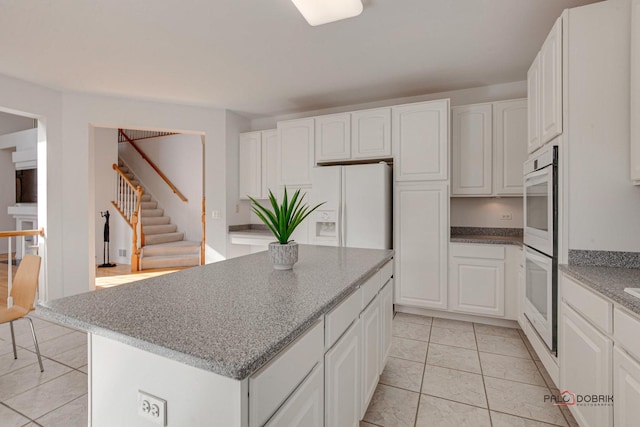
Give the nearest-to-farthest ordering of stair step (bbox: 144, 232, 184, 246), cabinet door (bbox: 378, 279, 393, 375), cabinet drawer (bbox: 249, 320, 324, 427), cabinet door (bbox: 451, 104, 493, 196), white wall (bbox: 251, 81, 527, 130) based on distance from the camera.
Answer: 1. cabinet drawer (bbox: 249, 320, 324, 427)
2. cabinet door (bbox: 378, 279, 393, 375)
3. cabinet door (bbox: 451, 104, 493, 196)
4. white wall (bbox: 251, 81, 527, 130)
5. stair step (bbox: 144, 232, 184, 246)

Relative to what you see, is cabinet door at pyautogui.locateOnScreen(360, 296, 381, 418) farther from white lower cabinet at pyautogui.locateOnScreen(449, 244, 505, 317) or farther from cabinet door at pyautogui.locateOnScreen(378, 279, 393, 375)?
white lower cabinet at pyautogui.locateOnScreen(449, 244, 505, 317)

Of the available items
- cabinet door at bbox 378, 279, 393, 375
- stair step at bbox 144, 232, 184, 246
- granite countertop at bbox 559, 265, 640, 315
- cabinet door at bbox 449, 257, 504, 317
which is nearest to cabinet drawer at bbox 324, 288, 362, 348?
cabinet door at bbox 378, 279, 393, 375

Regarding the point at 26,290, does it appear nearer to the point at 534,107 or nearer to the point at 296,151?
the point at 296,151

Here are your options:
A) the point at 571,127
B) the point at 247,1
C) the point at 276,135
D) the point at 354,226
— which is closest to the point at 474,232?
the point at 354,226

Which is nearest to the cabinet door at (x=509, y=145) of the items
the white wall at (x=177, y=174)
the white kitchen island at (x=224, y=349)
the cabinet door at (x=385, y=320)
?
the cabinet door at (x=385, y=320)

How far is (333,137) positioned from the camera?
12.0ft

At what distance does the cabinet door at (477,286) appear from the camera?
117 inches

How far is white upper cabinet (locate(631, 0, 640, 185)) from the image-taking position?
59.1 inches

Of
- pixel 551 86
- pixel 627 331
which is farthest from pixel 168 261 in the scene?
pixel 627 331

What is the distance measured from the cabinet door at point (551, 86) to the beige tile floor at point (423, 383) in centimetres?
165

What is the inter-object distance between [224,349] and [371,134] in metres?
3.11

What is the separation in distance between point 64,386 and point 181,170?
224 inches

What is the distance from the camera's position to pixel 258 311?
3.30 feet

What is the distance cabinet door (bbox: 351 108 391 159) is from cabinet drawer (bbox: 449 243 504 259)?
3.97 ft
